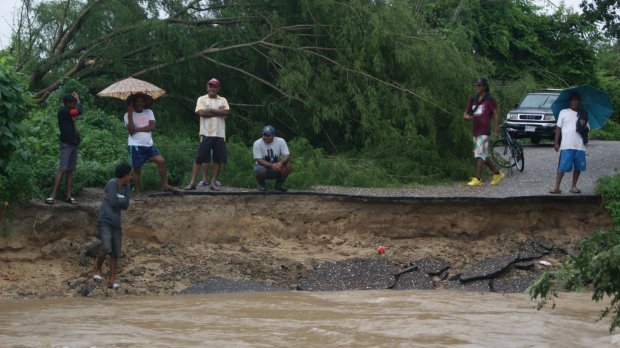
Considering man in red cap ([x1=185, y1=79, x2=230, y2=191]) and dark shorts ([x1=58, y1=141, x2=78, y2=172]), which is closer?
dark shorts ([x1=58, y1=141, x2=78, y2=172])

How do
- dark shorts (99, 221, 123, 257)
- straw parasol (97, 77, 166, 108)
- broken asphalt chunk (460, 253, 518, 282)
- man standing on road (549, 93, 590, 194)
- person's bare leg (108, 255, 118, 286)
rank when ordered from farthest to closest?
man standing on road (549, 93, 590, 194) → straw parasol (97, 77, 166, 108) → broken asphalt chunk (460, 253, 518, 282) → person's bare leg (108, 255, 118, 286) → dark shorts (99, 221, 123, 257)

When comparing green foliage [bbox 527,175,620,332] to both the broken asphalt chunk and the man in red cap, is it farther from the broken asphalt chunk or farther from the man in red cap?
the man in red cap

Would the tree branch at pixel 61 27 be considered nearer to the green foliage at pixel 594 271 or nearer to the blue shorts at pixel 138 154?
the blue shorts at pixel 138 154

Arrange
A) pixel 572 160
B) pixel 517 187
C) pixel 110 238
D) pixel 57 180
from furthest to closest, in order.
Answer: pixel 517 187
pixel 572 160
pixel 57 180
pixel 110 238

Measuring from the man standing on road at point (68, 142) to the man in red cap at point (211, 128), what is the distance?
1925mm

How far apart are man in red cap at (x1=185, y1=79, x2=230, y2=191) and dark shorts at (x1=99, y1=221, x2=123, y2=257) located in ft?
7.04

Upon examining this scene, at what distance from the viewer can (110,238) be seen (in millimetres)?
8531

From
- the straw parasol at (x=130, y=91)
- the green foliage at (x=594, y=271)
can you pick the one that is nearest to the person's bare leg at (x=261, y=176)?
the straw parasol at (x=130, y=91)

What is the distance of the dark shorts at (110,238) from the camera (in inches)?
333

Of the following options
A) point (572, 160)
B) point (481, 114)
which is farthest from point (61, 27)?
point (572, 160)

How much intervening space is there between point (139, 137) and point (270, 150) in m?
2.17

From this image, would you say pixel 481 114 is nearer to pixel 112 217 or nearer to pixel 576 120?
pixel 576 120

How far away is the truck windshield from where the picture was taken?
63.8 feet

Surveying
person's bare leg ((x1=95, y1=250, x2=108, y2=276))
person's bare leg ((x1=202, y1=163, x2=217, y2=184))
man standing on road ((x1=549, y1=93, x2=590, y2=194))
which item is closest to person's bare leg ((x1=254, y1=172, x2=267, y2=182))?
person's bare leg ((x1=202, y1=163, x2=217, y2=184))
